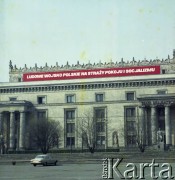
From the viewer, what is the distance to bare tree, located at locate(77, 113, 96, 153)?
253 feet

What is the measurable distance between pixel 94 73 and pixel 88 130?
42.1 feet

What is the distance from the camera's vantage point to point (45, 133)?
7669 cm

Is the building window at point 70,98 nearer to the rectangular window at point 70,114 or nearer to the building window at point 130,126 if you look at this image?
the rectangular window at point 70,114

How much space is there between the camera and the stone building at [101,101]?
7931 cm

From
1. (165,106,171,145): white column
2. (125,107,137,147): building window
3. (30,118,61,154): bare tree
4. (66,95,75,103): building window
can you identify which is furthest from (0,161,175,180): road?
(66,95,75,103): building window

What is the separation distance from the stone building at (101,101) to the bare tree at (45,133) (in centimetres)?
471

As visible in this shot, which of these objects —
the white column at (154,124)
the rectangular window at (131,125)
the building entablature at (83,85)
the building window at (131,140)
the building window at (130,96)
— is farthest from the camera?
the building window at (130,96)

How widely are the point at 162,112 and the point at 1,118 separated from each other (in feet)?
99.2

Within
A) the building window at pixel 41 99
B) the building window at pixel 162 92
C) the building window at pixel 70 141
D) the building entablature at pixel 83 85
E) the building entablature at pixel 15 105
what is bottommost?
the building window at pixel 70 141

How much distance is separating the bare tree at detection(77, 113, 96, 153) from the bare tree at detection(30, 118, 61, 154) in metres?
4.24

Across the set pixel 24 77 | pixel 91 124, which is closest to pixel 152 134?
pixel 91 124

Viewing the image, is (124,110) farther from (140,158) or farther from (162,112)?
(140,158)

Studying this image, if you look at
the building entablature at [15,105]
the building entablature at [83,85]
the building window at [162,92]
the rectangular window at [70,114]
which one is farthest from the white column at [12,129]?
the building window at [162,92]

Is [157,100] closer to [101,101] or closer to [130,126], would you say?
[130,126]
